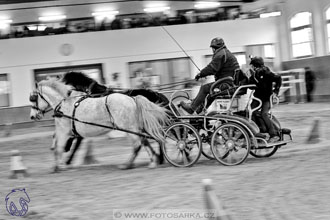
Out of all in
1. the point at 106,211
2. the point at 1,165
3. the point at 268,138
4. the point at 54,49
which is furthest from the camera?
the point at 54,49

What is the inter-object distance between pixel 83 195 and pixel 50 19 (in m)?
20.4

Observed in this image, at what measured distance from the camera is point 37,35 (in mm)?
27359

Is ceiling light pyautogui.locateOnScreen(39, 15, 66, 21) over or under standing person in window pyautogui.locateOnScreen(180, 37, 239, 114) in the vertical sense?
over

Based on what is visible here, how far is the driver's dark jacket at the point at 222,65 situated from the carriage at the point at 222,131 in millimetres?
222

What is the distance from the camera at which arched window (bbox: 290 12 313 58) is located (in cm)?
2798

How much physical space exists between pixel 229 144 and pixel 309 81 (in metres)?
17.5

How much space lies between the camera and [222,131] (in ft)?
34.6

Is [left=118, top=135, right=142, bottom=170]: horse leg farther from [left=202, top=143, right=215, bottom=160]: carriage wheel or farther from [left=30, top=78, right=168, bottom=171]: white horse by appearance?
[left=202, top=143, right=215, bottom=160]: carriage wheel

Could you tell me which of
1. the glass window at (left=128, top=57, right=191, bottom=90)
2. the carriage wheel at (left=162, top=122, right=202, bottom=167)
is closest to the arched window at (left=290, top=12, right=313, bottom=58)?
the glass window at (left=128, top=57, right=191, bottom=90)

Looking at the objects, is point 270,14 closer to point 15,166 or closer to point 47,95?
point 47,95

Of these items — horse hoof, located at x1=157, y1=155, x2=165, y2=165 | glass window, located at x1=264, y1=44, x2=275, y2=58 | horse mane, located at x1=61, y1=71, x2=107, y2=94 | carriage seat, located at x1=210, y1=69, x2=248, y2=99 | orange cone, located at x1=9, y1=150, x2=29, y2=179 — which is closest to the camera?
carriage seat, located at x1=210, y1=69, x2=248, y2=99

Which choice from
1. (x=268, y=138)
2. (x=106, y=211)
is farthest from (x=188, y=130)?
(x=106, y=211)

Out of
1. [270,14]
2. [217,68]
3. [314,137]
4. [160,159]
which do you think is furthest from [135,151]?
[270,14]

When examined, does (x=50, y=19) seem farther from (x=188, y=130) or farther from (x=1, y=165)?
(x=188, y=130)
